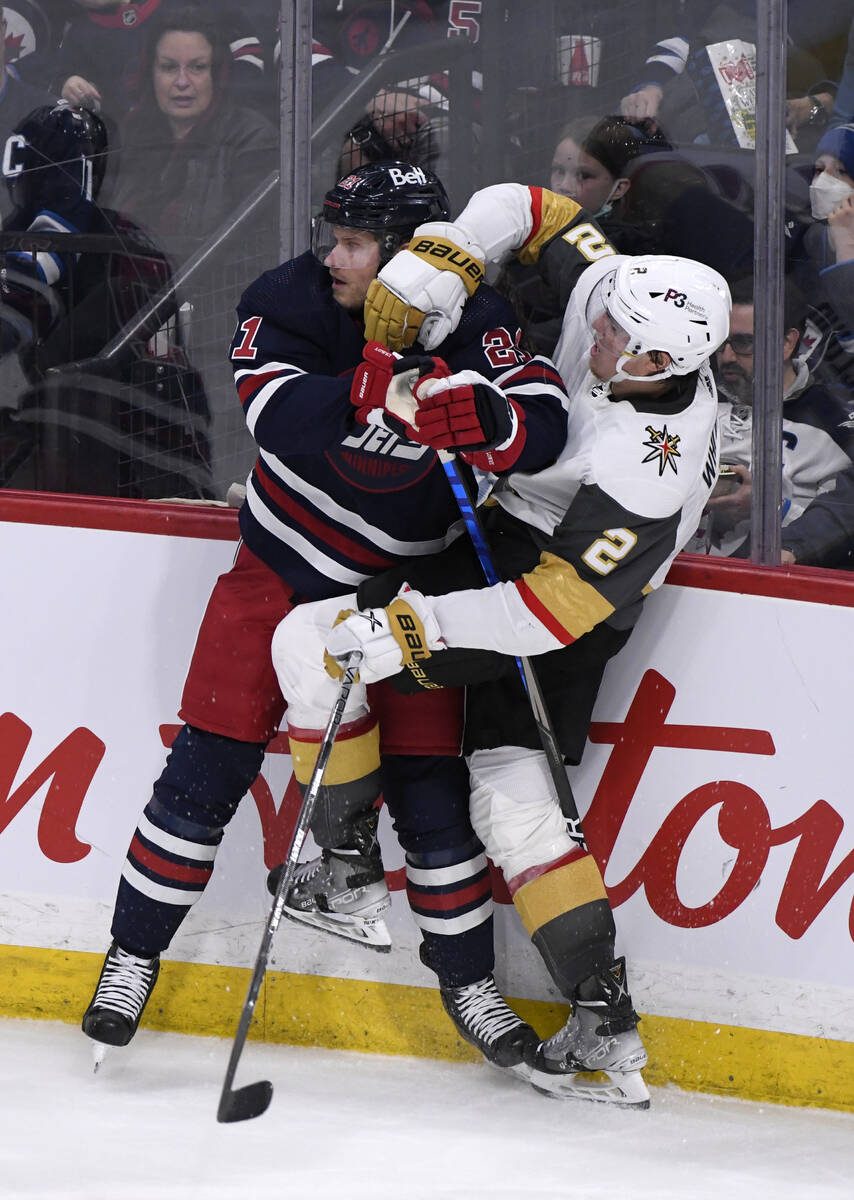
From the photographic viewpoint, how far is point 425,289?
204 centimetres

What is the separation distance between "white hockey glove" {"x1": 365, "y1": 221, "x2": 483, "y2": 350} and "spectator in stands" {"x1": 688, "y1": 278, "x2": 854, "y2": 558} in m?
Result: 0.46

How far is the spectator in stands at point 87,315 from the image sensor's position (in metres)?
2.47

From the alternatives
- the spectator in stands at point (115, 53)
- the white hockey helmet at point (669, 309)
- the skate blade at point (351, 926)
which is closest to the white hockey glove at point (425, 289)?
the white hockey helmet at point (669, 309)

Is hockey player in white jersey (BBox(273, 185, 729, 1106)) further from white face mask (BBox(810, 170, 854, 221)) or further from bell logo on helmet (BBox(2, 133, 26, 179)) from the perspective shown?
bell logo on helmet (BBox(2, 133, 26, 179))

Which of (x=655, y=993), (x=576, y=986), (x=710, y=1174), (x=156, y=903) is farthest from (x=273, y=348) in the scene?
(x=710, y=1174)

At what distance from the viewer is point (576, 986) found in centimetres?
228

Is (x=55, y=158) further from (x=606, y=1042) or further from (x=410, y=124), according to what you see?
(x=606, y=1042)

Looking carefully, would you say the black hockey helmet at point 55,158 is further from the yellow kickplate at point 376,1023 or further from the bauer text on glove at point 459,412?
the yellow kickplate at point 376,1023

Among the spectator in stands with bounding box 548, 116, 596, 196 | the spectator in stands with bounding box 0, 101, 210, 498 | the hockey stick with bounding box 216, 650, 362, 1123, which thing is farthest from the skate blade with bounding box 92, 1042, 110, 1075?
the spectator in stands with bounding box 548, 116, 596, 196

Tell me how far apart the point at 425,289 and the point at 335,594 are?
532 mm

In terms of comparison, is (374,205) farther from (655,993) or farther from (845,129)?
(655,993)

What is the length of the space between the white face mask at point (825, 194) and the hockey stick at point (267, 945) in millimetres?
987

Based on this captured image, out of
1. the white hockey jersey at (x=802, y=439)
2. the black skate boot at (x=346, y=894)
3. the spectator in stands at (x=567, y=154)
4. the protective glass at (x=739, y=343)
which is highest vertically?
the spectator in stands at (x=567, y=154)

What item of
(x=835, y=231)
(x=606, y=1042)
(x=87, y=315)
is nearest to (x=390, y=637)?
(x=606, y=1042)
